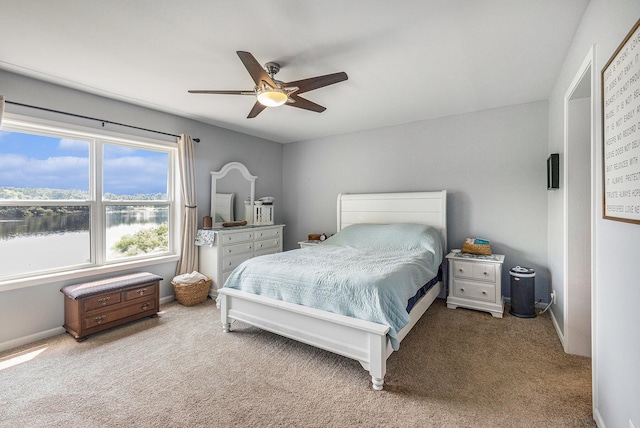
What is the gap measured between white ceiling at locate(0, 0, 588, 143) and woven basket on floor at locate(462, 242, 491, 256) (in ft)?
5.60

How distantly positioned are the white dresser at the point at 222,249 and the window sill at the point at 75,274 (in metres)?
0.44

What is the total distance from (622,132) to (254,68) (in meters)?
2.05

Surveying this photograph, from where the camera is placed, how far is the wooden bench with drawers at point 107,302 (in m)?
2.72

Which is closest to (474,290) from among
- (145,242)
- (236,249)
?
(236,249)

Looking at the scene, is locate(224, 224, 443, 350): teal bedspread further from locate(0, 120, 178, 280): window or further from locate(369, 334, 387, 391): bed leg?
locate(0, 120, 178, 280): window

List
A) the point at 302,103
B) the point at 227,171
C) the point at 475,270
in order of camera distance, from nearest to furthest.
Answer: the point at 302,103 < the point at 475,270 < the point at 227,171

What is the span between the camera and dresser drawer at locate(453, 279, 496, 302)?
3.23 m

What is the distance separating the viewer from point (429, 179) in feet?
13.5

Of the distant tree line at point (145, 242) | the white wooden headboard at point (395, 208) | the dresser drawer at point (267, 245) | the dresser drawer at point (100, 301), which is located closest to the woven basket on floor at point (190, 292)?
the distant tree line at point (145, 242)

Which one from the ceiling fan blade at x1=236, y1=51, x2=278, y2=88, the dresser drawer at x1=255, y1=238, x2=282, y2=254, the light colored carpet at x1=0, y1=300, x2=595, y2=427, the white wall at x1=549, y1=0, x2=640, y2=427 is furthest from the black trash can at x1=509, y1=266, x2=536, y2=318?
the dresser drawer at x1=255, y1=238, x2=282, y2=254

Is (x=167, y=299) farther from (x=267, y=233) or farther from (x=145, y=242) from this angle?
(x=267, y=233)

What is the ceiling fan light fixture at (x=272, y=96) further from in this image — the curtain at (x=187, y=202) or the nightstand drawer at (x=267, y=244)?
the nightstand drawer at (x=267, y=244)

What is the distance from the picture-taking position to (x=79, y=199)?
3.11m

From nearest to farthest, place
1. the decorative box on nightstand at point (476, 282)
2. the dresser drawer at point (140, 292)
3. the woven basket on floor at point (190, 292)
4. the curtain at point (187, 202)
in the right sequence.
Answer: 1. the dresser drawer at point (140, 292)
2. the decorative box on nightstand at point (476, 282)
3. the woven basket on floor at point (190, 292)
4. the curtain at point (187, 202)
